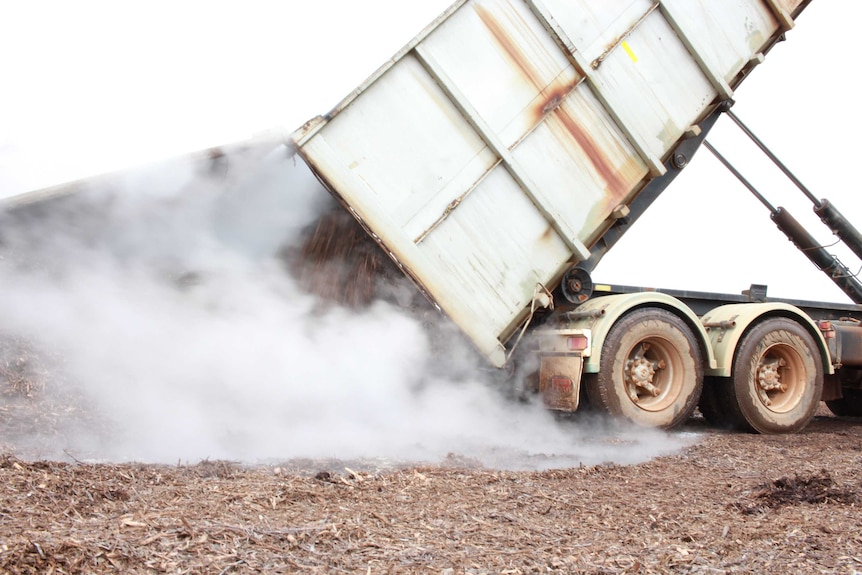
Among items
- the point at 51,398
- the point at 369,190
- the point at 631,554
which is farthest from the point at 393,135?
the point at 631,554

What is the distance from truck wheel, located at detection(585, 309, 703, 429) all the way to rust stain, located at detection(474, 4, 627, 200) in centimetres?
113

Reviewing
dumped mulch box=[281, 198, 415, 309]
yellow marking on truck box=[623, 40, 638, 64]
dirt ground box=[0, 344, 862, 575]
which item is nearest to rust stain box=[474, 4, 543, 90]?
yellow marking on truck box=[623, 40, 638, 64]

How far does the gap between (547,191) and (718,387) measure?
2687 mm

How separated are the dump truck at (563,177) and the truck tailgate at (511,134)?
0.01 metres

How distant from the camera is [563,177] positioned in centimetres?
581

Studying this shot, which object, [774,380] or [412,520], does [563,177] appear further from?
[412,520]

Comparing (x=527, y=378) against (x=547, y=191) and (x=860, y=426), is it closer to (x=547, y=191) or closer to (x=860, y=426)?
(x=547, y=191)

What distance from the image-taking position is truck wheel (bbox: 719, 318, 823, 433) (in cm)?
686

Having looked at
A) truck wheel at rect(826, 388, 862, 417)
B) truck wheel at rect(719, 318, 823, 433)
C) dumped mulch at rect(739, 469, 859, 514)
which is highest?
dumped mulch at rect(739, 469, 859, 514)

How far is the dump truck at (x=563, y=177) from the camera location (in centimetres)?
531

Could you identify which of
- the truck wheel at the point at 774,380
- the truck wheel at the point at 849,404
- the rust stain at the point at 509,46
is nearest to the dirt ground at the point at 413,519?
the truck wheel at the point at 774,380

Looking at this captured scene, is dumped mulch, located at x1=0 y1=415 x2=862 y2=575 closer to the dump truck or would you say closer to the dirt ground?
the dirt ground

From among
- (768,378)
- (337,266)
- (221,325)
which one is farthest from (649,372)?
(221,325)

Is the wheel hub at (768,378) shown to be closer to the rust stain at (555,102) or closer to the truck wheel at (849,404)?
the rust stain at (555,102)
